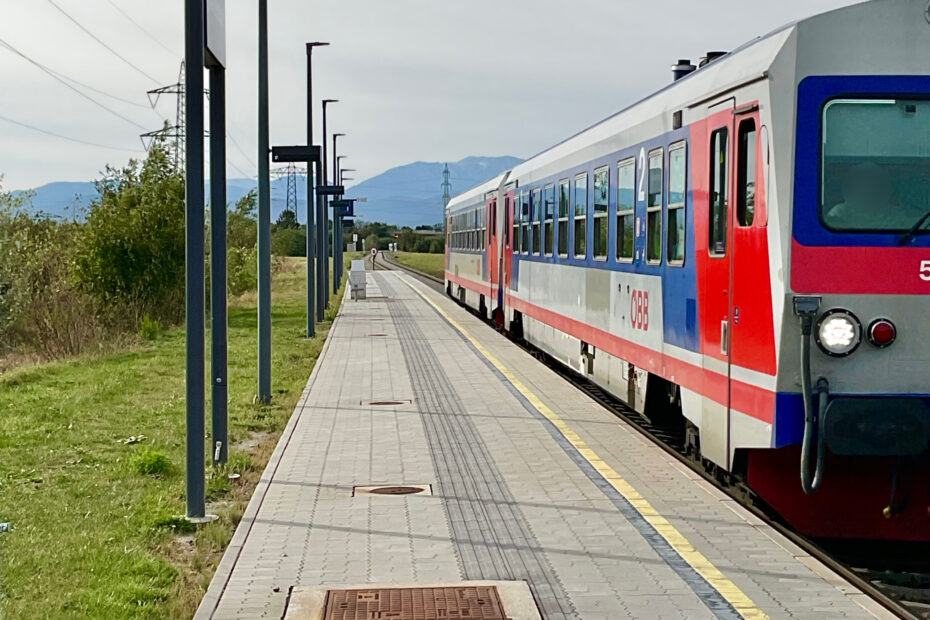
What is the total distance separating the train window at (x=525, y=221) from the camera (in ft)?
69.7

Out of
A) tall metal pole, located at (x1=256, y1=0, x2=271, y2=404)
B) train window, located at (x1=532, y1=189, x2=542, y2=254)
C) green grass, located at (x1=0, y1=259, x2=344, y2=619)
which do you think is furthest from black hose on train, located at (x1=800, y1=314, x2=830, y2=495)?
train window, located at (x1=532, y1=189, x2=542, y2=254)

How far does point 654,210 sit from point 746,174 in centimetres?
305

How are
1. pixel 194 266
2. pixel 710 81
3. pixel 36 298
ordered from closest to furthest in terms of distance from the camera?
pixel 194 266
pixel 710 81
pixel 36 298

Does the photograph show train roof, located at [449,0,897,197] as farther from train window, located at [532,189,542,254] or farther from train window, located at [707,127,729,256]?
train window, located at [532,189,542,254]

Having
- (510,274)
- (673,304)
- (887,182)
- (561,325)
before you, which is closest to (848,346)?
(887,182)

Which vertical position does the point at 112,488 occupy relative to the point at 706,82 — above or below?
below

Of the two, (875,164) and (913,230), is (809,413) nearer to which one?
(913,230)

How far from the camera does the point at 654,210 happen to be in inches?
454

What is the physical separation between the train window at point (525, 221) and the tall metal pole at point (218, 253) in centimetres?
1048

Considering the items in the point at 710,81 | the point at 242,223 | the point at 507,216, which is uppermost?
Answer: the point at 710,81

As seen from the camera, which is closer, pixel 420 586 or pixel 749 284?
pixel 420 586

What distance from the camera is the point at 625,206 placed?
12.9m

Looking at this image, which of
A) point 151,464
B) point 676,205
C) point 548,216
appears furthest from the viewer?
point 548,216

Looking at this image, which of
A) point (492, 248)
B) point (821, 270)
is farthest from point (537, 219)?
point (821, 270)
